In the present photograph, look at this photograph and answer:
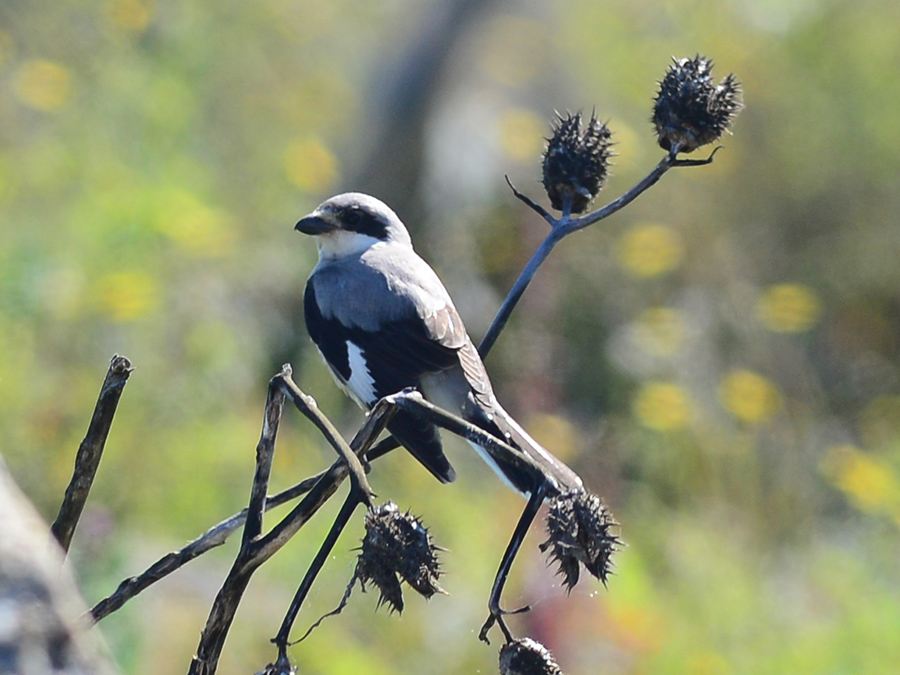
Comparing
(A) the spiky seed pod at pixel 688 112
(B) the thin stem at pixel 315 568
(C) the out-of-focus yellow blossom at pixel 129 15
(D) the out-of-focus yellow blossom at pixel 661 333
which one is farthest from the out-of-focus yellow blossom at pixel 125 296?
(B) the thin stem at pixel 315 568

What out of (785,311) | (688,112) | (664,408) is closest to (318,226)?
(688,112)

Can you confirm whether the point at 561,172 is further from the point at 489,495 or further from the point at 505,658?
the point at 489,495

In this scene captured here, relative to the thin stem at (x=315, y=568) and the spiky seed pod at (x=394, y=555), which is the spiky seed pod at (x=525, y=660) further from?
the thin stem at (x=315, y=568)

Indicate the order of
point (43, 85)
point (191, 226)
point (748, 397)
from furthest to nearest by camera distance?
1. point (748, 397)
2. point (43, 85)
3. point (191, 226)

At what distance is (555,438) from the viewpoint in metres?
6.10

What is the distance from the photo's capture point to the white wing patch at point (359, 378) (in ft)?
11.6

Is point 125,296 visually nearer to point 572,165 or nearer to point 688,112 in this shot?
point 572,165

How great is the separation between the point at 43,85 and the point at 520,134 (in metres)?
3.83

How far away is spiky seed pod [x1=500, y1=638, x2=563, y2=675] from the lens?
143 cm

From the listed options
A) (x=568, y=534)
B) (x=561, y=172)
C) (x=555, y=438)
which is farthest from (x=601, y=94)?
(x=568, y=534)

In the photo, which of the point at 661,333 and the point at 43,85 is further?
the point at 661,333

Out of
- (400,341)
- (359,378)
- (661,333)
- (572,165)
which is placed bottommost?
(572,165)

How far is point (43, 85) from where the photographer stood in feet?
A: 21.8

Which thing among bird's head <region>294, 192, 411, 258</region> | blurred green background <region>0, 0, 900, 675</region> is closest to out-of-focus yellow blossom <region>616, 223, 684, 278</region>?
blurred green background <region>0, 0, 900, 675</region>
